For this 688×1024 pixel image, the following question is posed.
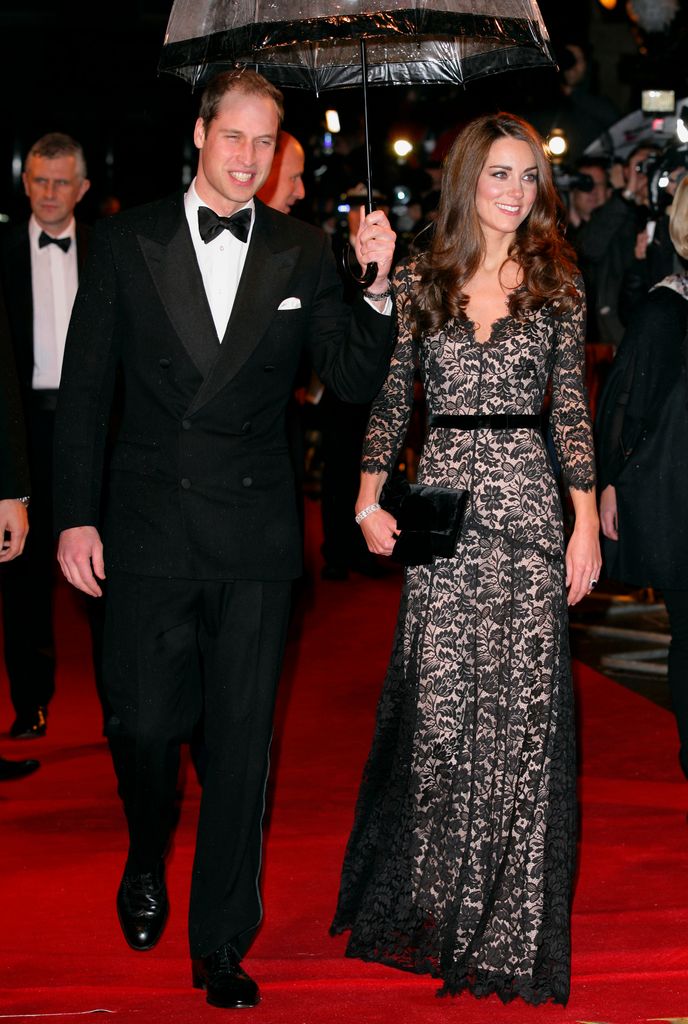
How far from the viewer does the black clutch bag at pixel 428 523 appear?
3473 millimetres

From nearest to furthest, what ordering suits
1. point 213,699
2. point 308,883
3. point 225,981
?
point 225,981 < point 213,699 < point 308,883

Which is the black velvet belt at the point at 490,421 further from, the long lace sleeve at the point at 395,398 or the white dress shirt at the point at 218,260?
the white dress shirt at the point at 218,260

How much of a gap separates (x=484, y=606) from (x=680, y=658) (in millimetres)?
1342

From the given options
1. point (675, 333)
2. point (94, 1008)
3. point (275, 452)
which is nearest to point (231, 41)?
point (275, 452)

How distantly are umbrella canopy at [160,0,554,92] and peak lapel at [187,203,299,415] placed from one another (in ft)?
1.38

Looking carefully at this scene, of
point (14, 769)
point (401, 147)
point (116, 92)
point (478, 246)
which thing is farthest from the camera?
point (116, 92)

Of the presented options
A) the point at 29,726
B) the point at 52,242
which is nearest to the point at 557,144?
the point at 52,242

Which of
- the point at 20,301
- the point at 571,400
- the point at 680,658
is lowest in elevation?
the point at 680,658

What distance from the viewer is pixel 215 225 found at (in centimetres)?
339

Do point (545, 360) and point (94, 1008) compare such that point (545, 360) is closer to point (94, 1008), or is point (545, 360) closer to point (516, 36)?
point (516, 36)

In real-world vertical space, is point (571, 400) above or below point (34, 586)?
above

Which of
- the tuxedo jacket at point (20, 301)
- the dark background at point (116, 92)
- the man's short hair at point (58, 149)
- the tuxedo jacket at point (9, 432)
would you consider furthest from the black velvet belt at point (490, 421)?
the dark background at point (116, 92)

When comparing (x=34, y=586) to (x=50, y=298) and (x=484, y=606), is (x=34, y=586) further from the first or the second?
(x=484, y=606)

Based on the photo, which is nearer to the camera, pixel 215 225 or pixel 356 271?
pixel 356 271
